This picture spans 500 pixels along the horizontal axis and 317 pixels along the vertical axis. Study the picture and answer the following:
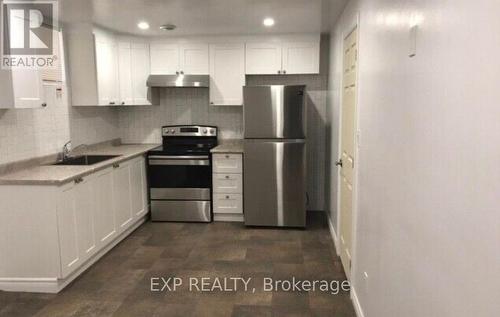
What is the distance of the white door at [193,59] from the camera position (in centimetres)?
513

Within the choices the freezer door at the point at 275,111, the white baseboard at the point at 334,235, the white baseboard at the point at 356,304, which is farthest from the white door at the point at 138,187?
the white baseboard at the point at 356,304

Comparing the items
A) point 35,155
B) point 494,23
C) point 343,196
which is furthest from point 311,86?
point 494,23

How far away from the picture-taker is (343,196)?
3.71 metres

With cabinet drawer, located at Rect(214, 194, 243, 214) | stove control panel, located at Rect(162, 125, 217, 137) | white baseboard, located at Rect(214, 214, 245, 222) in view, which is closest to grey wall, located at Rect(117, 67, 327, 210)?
stove control panel, located at Rect(162, 125, 217, 137)

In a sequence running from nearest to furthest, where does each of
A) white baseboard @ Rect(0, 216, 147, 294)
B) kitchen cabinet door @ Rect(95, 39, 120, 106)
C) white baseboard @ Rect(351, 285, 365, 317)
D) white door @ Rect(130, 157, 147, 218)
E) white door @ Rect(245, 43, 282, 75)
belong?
white baseboard @ Rect(351, 285, 365, 317)
white baseboard @ Rect(0, 216, 147, 294)
kitchen cabinet door @ Rect(95, 39, 120, 106)
white door @ Rect(130, 157, 147, 218)
white door @ Rect(245, 43, 282, 75)

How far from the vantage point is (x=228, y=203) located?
16.6 ft

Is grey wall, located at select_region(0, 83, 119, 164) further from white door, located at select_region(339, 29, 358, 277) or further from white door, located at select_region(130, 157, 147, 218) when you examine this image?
white door, located at select_region(339, 29, 358, 277)

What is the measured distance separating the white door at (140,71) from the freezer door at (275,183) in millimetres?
1563

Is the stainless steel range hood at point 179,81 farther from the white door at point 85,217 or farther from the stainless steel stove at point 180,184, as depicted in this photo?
the white door at point 85,217

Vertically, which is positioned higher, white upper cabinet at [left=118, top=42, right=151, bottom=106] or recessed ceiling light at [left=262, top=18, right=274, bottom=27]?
recessed ceiling light at [left=262, top=18, right=274, bottom=27]

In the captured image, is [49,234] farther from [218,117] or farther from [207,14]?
[218,117]

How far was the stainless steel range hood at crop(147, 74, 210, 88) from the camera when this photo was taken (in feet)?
16.5

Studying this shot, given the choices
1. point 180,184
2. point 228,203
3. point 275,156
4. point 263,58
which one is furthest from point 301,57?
point 180,184

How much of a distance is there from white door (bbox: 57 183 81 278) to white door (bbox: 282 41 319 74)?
2977 mm
